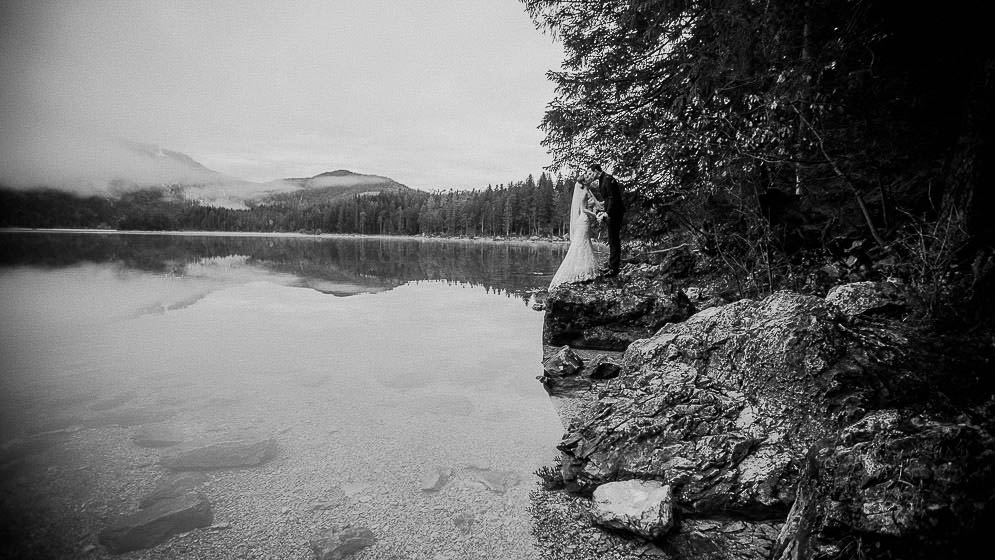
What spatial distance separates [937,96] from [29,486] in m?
8.74

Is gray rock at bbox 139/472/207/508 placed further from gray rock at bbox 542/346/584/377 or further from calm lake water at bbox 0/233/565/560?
gray rock at bbox 542/346/584/377

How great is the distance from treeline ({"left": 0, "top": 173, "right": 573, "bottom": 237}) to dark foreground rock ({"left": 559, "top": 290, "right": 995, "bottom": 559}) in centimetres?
7292

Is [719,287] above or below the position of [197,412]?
above

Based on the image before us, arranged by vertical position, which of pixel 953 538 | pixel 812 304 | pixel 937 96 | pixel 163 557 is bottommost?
pixel 163 557

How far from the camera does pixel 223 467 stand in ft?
12.2

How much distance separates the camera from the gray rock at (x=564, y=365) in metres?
5.98

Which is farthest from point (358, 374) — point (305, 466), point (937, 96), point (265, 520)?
point (937, 96)

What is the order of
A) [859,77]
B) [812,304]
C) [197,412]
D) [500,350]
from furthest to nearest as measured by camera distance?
[500,350] < [197,412] < [859,77] < [812,304]

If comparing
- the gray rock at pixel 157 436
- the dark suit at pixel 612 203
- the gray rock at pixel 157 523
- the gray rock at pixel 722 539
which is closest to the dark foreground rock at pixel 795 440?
the gray rock at pixel 722 539

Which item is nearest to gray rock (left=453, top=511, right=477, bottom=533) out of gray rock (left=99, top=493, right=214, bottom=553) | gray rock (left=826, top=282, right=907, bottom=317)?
gray rock (left=99, top=493, right=214, bottom=553)

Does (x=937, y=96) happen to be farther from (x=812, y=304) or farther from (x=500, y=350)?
(x=500, y=350)

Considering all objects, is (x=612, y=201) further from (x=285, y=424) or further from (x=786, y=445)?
(x=285, y=424)

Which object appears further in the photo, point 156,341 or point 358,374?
point 156,341

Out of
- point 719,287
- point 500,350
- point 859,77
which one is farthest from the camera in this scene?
point 719,287
